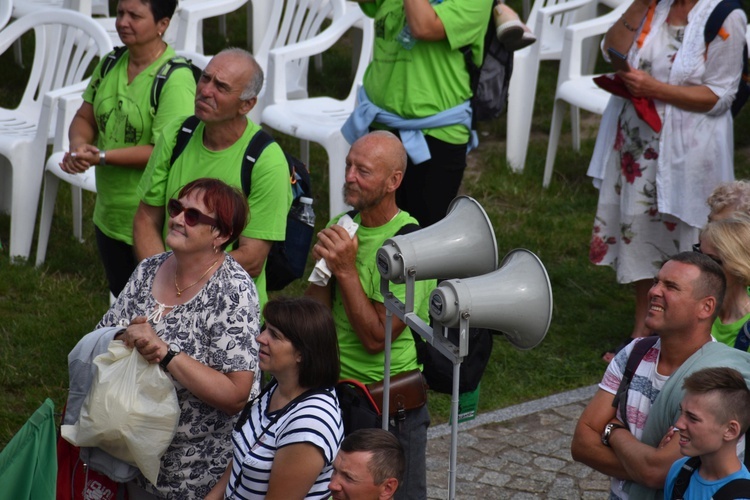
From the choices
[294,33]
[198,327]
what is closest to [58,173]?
[294,33]

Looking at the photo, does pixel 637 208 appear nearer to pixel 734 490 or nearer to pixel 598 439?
pixel 598 439

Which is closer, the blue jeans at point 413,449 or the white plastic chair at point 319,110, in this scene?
the blue jeans at point 413,449

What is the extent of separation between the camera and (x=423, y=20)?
541cm

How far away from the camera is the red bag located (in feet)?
12.9

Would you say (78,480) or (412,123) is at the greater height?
(412,123)

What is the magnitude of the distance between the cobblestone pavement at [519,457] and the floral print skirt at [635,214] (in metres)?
0.69

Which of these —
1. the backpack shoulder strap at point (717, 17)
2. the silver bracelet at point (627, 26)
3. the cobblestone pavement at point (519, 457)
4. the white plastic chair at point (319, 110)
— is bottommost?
the cobblestone pavement at point (519, 457)

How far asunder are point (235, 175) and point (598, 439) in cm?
163

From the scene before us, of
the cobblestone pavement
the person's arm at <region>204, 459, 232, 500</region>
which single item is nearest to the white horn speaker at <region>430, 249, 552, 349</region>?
the person's arm at <region>204, 459, 232, 500</region>

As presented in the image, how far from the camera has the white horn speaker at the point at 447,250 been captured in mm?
3592

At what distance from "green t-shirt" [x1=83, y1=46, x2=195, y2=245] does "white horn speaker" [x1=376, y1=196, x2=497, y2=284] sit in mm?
1741

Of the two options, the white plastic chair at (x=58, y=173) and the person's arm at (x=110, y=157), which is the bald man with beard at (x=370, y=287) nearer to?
the person's arm at (x=110, y=157)

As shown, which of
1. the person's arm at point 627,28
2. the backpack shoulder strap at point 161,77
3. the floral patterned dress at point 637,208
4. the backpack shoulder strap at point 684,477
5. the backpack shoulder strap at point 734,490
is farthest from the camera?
the floral patterned dress at point 637,208

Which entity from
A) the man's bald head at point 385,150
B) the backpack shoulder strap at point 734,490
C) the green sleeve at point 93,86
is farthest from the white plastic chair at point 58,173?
the backpack shoulder strap at point 734,490
